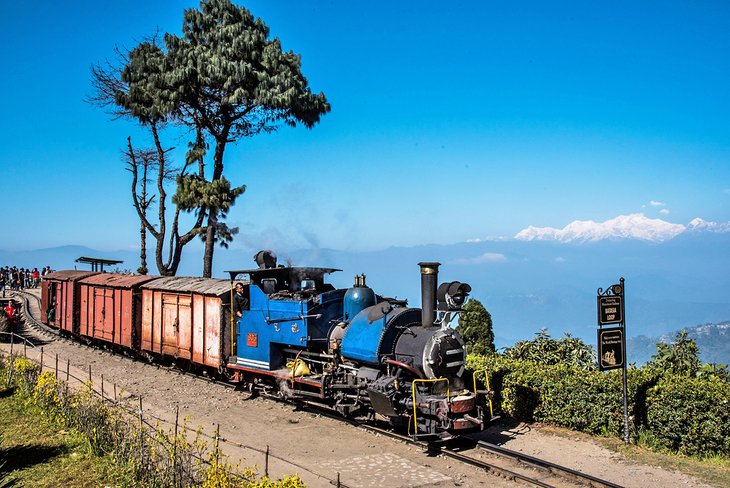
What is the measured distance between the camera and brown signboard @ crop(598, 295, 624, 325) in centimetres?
1197

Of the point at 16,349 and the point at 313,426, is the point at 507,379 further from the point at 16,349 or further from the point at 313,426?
the point at 16,349

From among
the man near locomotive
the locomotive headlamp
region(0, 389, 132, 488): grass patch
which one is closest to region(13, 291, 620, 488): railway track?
the locomotive headlamp

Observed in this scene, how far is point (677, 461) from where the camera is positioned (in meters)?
10.5

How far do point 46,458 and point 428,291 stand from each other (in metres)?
7.80

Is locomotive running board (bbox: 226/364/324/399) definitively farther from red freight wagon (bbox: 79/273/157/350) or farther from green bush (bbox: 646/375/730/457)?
green bush (bbox: 646/375/730/457)

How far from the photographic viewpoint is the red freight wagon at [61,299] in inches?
979

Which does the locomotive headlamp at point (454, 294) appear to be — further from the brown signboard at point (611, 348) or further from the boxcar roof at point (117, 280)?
the boxcar roof at point (117, 280)

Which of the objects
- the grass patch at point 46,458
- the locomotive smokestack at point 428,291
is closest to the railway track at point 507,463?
the locomotive smokestack at point 428,291

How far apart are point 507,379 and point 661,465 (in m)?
3.93

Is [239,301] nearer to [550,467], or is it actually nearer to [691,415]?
Result: [550,467]

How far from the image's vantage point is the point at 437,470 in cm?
1008

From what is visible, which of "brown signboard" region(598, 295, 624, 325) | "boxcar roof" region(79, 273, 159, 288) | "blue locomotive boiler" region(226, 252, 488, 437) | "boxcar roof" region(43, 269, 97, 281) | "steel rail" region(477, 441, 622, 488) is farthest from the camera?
"boxcar roof" region(43, 269, 97, 281)

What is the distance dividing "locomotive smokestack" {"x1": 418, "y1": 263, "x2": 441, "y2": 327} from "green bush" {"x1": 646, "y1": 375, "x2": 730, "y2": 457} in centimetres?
466

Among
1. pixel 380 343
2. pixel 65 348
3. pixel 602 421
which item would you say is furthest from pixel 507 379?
pixel 65 348
